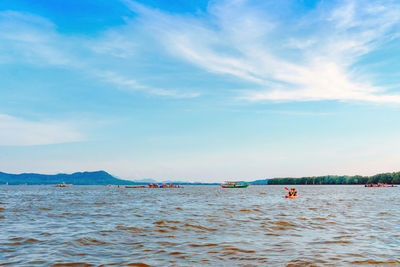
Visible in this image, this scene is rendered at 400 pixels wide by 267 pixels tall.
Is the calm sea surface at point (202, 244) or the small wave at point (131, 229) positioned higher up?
the calm sea surface at point (202, 244)

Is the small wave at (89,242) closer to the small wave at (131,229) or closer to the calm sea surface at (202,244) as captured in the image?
the calm sea surface at (202,244)

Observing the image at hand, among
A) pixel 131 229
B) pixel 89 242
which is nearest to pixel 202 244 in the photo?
pixel 89 242

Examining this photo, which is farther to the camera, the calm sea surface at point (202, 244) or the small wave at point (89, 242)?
the small wave at point (89, 242)

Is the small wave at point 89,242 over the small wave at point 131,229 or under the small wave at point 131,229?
over

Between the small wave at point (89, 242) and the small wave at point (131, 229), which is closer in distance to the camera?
the small wave at point (89, 242)

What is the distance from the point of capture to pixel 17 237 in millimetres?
20312

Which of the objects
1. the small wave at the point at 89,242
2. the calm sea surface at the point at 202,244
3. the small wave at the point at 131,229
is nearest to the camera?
the calm sea surface at the point at 202,244

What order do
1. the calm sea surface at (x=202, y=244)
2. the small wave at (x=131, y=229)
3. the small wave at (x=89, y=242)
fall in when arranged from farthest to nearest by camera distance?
the small wave at (x=131, y=229) < the small wave at (x=89, y=242) < the calm sea surface at (x=202, y=244)

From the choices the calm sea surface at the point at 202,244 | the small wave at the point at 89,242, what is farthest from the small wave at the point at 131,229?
the small wave at the point at 89,242

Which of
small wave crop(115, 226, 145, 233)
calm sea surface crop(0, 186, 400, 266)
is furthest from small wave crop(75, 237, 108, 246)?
small wave crop(115, 226, 145, 233)

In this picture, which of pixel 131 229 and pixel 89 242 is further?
pixel 131 229

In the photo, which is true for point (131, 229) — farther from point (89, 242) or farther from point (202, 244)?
→ point (202, 244)

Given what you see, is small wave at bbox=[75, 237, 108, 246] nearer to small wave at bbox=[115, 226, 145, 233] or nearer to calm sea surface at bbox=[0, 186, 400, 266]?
calm sea surface at bbox=[0, 186, 400, 266]

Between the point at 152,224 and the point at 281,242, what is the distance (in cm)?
1221
